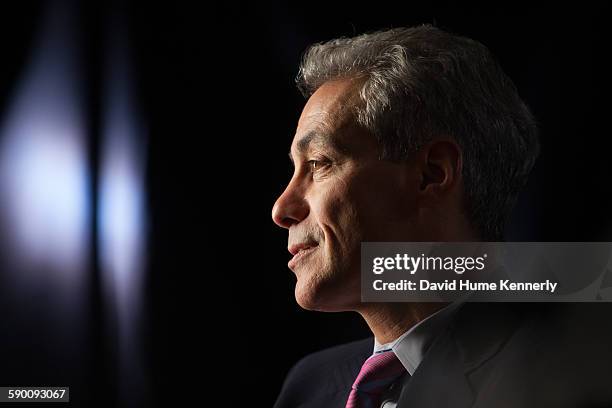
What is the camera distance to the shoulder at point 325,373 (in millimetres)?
1361

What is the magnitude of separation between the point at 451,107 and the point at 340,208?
0.24m

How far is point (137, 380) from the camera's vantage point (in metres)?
1.43

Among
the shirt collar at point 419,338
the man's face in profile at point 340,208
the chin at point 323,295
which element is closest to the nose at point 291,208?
the man's face in profile at point 340,208

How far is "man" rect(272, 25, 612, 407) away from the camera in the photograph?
1.14 m

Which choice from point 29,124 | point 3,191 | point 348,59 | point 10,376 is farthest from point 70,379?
point 348,59

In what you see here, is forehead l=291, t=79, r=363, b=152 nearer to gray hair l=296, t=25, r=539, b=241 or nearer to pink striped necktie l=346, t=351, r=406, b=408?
gray hair l=296, t=25, r=539, b=241

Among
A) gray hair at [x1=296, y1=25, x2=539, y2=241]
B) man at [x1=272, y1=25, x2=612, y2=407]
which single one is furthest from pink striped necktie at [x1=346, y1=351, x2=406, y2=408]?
gray hair at [x1=296, y1=25, x2=539, y2=241]

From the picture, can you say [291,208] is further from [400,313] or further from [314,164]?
[400,313]

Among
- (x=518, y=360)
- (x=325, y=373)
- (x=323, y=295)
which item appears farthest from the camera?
(x=325, y=373)

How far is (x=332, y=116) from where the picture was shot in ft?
3.90

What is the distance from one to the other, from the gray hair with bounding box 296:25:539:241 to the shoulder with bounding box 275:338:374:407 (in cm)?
36

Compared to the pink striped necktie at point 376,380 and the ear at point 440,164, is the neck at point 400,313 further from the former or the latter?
the ear at point 440,164

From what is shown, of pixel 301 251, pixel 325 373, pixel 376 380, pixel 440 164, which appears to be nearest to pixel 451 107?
pixel 440 164

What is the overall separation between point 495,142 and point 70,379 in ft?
3.02
